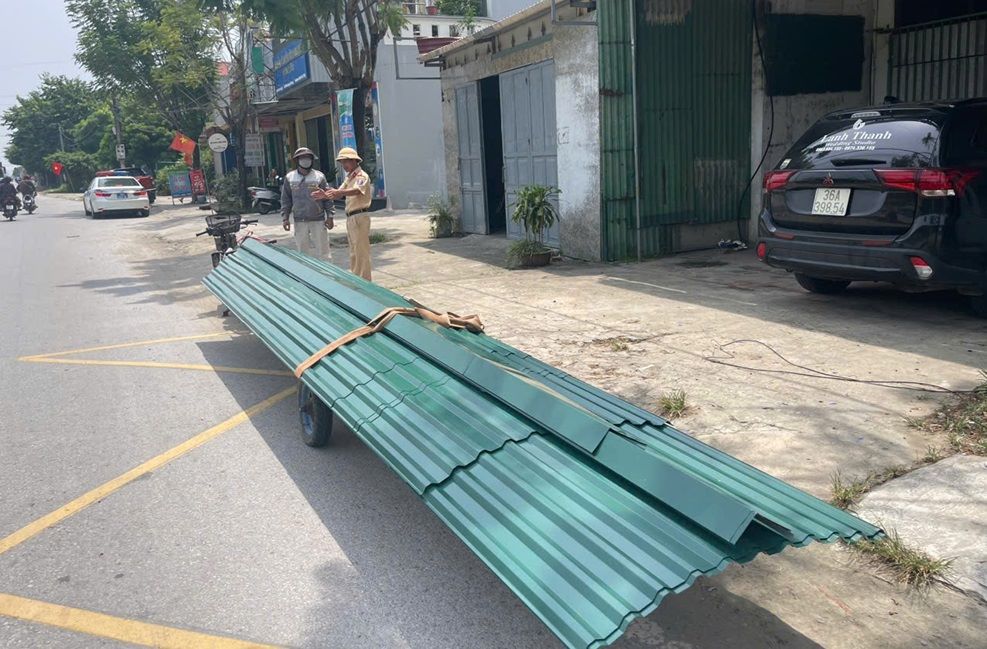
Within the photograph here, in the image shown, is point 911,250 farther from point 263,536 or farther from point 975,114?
point 263,536

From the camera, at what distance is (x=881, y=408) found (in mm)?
5348

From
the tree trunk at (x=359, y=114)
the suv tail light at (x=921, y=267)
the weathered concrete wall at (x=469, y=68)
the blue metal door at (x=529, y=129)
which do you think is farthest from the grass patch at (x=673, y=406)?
the tree trunk at (x=359, y=114)

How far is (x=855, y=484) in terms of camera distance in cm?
433

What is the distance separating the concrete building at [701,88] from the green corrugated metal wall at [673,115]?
2cm

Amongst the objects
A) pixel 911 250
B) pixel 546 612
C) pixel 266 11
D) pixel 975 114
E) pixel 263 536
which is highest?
pixel 266 11

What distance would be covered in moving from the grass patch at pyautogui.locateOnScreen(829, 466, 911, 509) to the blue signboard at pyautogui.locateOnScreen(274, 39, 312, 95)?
22.8 metres

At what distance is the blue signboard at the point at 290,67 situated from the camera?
2565 centimetres

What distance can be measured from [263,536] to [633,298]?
5.91 m

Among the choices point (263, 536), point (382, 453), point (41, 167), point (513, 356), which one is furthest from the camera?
point (41, 167)

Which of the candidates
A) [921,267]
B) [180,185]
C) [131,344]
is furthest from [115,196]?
[921,267]

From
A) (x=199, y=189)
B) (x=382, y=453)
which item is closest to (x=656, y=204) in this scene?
(x=382, y=453)

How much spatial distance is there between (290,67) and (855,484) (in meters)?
26.4

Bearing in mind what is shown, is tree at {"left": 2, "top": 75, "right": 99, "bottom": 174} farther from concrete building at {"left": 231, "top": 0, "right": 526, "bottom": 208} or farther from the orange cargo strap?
the orange cargo strap

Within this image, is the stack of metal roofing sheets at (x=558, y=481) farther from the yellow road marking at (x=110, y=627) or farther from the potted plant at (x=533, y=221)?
the potted plant at (x=533, y=221)
